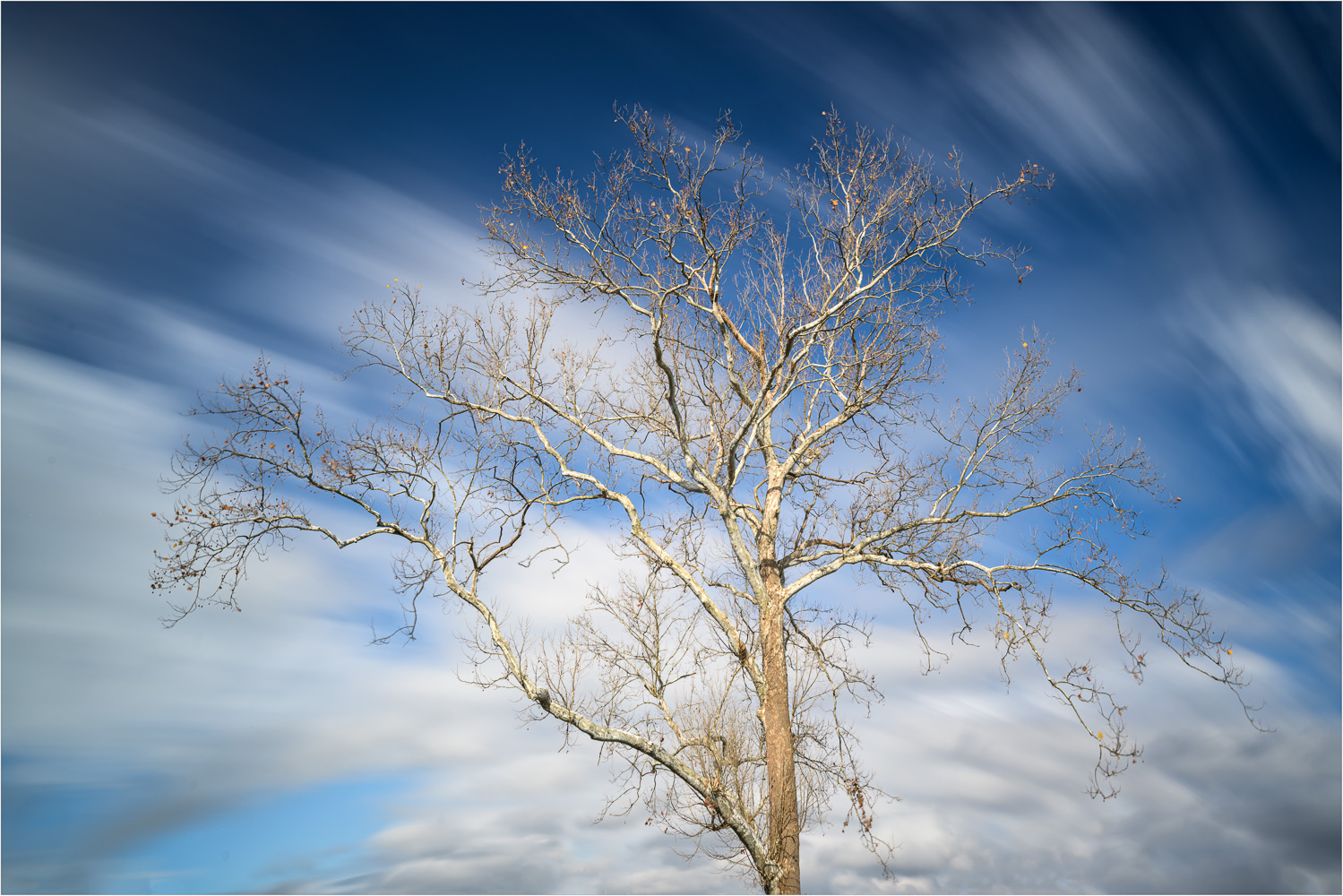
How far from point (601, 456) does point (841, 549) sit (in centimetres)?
382

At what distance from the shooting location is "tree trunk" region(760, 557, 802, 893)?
10.0 metres

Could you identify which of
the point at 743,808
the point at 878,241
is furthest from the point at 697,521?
the point at 878,241

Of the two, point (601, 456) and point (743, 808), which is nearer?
point (743, 808)

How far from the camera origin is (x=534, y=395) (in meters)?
12.0

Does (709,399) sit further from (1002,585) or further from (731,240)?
(1002,585)

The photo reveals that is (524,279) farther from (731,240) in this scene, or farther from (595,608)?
(595,608)

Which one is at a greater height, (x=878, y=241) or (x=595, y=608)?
(x=878, y=241)

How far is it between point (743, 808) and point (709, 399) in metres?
5.97

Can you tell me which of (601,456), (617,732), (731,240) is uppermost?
(731,240)

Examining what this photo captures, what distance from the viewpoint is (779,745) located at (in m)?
10.6

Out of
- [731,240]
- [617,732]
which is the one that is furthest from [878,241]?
[617,732]

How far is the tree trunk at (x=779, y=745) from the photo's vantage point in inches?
395

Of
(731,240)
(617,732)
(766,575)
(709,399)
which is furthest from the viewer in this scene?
(709,399)

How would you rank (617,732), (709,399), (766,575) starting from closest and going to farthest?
(617,732)
(766,575)
(709,399)
